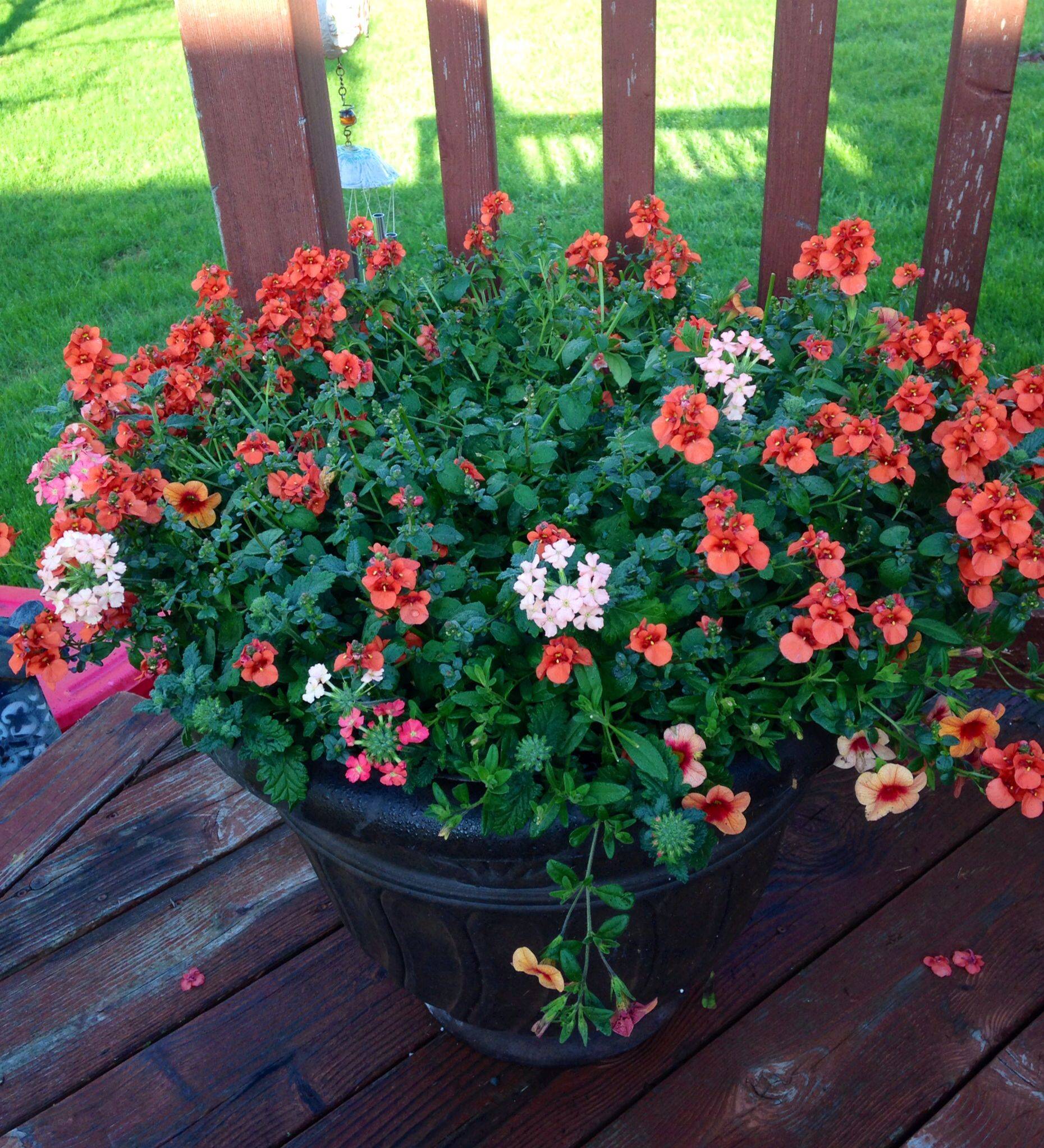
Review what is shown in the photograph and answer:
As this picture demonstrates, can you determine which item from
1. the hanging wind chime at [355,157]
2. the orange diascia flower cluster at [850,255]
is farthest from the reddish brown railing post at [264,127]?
the orange diascia flower cluster at [850,255]

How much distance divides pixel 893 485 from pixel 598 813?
492mm

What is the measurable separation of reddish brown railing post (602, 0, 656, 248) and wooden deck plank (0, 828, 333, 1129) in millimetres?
1186

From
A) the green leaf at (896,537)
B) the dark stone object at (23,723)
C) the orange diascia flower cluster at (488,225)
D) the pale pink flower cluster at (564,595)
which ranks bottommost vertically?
the dark stone object at (23,723)

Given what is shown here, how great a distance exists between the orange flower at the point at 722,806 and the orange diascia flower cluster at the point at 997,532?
320 mm

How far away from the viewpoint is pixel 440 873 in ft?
3.56

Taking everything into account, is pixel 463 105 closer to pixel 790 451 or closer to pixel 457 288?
pixel 457 288

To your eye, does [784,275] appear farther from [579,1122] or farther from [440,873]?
[579,1122]

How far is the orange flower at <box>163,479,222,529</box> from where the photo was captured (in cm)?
117

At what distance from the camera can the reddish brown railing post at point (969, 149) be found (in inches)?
55.3

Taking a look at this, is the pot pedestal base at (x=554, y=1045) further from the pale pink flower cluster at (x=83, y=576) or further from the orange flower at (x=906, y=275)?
the orange flower at (x=906, y=275)

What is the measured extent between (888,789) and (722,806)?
0.65ft

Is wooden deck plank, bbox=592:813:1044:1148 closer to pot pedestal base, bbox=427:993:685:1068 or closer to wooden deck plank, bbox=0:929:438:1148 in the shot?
pot pedestal base, bbox=427:993:685:1068

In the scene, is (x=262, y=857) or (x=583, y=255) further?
(x=262, y=857)

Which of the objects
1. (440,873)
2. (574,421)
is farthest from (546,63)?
(440,873)
